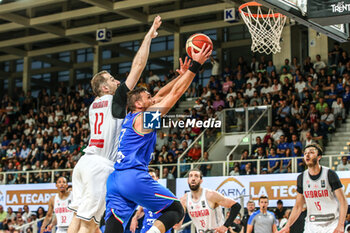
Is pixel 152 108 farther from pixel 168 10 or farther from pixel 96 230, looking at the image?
pixel 168 10

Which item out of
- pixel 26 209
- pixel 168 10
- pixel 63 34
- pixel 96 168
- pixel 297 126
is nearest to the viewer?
pixel 96 168

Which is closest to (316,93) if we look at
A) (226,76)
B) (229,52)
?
(226,76)

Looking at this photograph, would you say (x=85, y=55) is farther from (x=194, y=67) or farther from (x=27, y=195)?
(x=194, y=67)

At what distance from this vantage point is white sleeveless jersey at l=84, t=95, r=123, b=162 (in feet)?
22.4

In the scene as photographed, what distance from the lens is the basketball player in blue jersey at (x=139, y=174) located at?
6137mm

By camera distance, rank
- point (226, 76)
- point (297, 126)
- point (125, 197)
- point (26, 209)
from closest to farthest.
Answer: point (125, 197) → point (297, 126) → point (26, 209) → point (226, 76)

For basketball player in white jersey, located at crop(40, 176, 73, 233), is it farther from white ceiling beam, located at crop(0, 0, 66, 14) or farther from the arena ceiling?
white ceiling beam, located at crop(0, 0, 66, 14)

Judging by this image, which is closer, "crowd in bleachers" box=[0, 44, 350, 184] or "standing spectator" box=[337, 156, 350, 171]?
"standing spectator" box=[337, 156, 350, 171]

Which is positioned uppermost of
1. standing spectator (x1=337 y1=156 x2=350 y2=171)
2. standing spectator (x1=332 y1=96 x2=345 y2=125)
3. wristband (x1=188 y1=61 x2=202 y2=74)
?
standing spectator (x1=332 y1=96 x2=345 y2=125)

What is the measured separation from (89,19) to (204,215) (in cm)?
1914

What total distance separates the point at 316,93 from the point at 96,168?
12584 mm

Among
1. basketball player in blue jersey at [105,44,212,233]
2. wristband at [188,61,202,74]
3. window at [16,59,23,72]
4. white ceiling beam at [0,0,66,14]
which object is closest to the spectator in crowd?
white ceiling beam at [0,0,66,14]

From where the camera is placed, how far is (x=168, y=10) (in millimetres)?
24859

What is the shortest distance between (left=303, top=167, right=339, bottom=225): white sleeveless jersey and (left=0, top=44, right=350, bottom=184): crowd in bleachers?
612 centimetres
